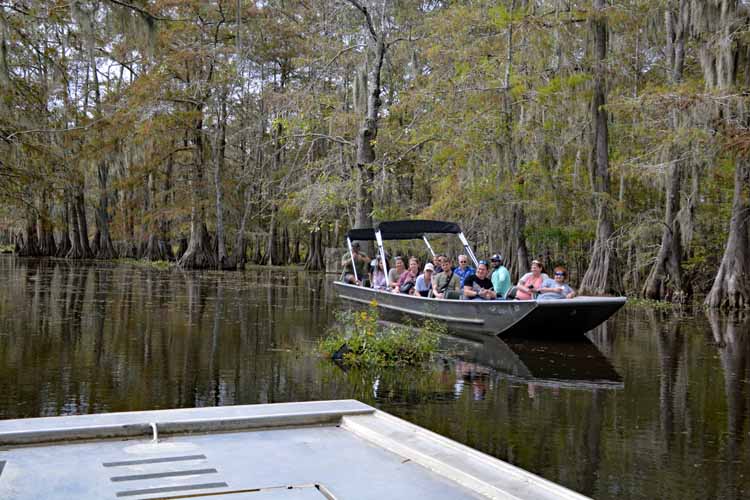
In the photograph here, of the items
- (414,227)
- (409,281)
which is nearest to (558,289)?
(409,281)

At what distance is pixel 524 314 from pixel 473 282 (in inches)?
68.7

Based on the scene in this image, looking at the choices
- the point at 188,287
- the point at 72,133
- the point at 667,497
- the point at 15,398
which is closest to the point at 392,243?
the point at 188,287

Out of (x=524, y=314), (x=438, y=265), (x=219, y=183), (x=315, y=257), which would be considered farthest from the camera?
(x=315, y=257)

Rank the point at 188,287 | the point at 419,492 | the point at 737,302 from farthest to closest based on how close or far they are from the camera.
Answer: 1. the point at 188,287
2. the point at 737,302
3. the point at 419,492

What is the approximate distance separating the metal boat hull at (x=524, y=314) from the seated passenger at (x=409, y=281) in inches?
51.7

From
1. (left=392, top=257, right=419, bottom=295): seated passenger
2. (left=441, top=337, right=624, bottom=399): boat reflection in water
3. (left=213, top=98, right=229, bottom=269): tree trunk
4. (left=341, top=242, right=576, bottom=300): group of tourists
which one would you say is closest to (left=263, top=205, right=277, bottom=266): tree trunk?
(left=213, top=98, right=229, bottom=269): tree trunk

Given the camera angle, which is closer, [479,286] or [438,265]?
[479,286]

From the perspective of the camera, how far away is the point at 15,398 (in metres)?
7.35

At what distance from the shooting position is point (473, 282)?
1418 centimetres

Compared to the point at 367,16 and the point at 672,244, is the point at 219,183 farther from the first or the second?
the point at 672,244

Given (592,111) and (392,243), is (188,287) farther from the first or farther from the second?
(592,111)

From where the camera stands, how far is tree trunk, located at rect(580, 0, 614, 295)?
22203mm

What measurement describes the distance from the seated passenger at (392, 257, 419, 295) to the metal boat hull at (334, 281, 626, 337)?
1313 millimetres

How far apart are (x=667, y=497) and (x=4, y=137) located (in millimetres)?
20832
